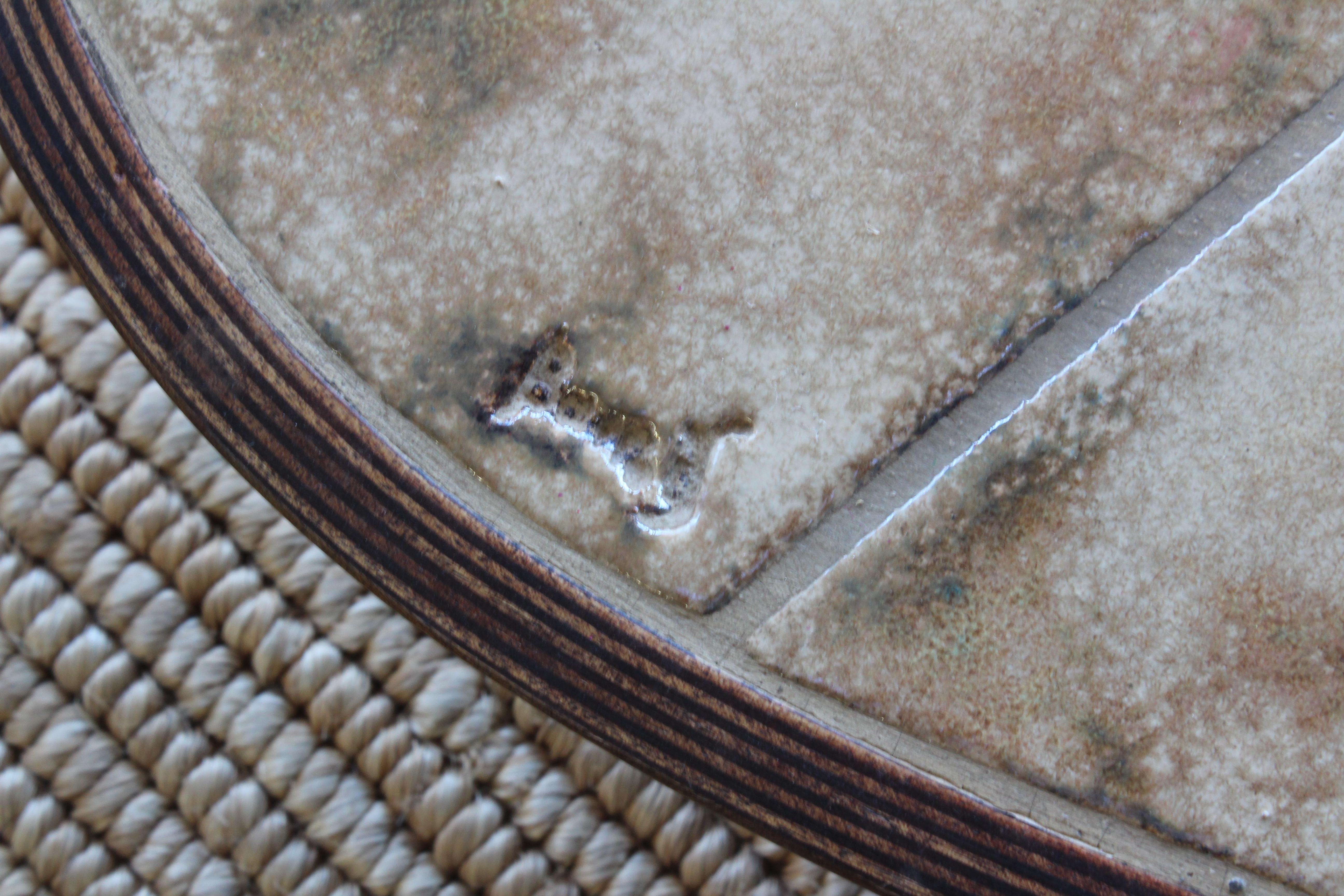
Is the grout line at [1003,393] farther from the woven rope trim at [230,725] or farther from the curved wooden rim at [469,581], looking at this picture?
the woven rope trim at [230,725]

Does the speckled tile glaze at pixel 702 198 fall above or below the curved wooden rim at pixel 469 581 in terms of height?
above

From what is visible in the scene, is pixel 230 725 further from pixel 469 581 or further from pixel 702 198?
pixel 702 198

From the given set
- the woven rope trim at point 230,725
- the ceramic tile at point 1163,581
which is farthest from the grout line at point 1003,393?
the woven rope trim at point 230,725

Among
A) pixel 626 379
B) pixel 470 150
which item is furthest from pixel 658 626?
pixel 470 150

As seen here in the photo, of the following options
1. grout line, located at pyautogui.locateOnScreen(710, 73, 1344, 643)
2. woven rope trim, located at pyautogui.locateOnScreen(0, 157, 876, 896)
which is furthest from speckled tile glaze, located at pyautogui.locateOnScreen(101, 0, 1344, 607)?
woven rope trim, located at pyautogui.locateOnScreen(0, 157, 876, 896)

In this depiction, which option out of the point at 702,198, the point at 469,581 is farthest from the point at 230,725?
the point at 702,198

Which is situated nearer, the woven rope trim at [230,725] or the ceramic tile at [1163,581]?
the ceramic tile at [1163,581]
